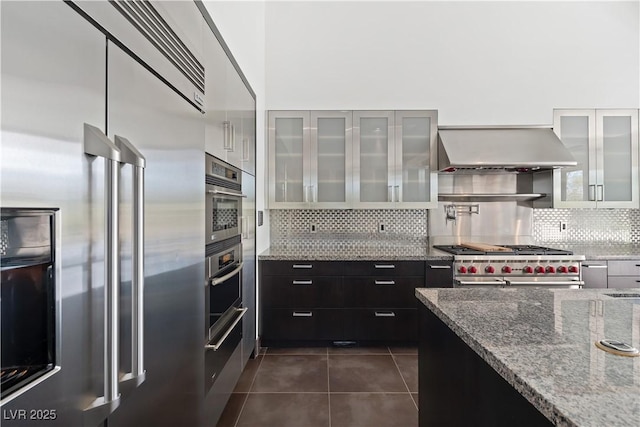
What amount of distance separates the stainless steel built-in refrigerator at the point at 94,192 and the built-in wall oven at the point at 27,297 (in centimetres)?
2

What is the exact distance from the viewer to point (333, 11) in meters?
3.74

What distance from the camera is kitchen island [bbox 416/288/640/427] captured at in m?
0.71

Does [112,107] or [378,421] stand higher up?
[112,107]

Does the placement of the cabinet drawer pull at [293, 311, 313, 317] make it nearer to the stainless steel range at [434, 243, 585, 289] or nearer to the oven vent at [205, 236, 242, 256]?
the oven vent at [205, 236, 242, 256]

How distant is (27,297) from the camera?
0.67 metres

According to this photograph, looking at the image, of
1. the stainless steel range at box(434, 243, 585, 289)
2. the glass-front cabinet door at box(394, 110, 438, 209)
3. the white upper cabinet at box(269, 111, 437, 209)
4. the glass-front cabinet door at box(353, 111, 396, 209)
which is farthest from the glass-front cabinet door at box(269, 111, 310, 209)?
the stainless steel range at box(434, 243, 585, 289)

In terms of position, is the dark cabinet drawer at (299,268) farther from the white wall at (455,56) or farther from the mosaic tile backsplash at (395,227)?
the white wall at (455,56)

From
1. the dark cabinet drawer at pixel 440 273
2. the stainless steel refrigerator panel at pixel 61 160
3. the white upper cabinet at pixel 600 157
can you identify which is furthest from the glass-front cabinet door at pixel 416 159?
the stainless steel refrigerator panel at pixel 61 160

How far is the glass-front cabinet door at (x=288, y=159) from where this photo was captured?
360 centimetres

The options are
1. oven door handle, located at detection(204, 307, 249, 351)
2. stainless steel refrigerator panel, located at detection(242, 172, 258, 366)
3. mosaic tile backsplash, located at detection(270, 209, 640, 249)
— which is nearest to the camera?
oven door handle, located at detection(204, 307, 249, 351)

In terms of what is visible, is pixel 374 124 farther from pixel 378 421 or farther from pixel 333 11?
pixel 378 421

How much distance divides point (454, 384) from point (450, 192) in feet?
9.40

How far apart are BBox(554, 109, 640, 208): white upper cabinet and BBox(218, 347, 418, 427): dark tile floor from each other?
2.57 metres

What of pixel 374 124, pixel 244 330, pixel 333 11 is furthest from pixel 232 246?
pixel 333 11
